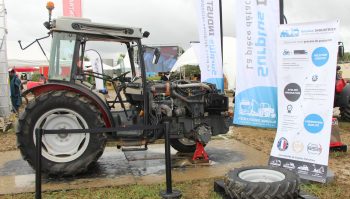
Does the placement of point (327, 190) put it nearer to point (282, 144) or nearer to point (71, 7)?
point (282, 144)

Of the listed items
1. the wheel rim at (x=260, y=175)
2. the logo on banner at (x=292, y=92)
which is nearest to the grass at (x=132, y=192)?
the wheel rim at (x=260, y=175)

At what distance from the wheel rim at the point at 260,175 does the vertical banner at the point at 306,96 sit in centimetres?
89

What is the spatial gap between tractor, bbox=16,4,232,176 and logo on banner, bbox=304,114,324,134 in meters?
1.85

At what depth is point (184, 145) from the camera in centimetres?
787

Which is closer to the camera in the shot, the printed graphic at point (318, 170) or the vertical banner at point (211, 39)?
the printed graphic at point (318, 170)

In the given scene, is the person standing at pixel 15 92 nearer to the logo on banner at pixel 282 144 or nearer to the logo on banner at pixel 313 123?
the logo on banner at pixel 282 144

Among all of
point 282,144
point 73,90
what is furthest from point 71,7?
point 282,144

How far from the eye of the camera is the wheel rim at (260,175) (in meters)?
4.83

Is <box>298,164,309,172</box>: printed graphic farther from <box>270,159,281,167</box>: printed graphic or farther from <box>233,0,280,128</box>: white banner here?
<box>233,0,280,128</box>: white banner

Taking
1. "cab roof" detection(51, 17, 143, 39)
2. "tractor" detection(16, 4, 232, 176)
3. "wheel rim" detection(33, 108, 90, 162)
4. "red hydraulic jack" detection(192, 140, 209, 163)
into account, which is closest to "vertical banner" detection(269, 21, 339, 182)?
"red hydraulic jack" detection(192, 140, 209, 163)

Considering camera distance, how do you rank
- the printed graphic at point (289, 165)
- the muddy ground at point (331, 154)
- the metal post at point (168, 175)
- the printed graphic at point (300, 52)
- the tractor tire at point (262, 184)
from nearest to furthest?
the tractor tire at point (262, 184) < the metal post at point (168, 175) < the muddy ground at point (331, 154) < the printed graphic at point (300, 52) < the printed graphic at point (289, 165)

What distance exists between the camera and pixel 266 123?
6.38m

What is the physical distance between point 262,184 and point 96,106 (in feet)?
9.76

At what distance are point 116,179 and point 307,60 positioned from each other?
314 centimetres
